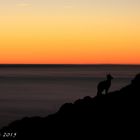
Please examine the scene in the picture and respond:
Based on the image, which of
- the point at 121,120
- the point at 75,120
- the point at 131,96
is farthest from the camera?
the point at 131,96

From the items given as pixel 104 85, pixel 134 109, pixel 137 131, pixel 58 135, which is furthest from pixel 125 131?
pixel 104 85

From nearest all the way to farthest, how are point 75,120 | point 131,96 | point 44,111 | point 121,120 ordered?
1. point 121,120
2. point 75,120
3. point 131,96
4. point 44,111

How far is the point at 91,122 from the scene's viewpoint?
15180 millimetres

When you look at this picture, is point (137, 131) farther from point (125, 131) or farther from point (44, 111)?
point (44, 111)

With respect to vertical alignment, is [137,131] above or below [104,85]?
below

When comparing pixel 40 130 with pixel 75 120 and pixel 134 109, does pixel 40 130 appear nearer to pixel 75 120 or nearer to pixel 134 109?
pixel 75 120

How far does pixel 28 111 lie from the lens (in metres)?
45.7

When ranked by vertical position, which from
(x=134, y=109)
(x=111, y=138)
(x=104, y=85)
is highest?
(x=104, y=85)

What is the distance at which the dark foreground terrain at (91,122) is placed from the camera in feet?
46.6

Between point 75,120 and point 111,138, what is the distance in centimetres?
213

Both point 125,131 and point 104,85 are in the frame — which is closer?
point 125,131

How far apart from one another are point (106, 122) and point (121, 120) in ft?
1.74

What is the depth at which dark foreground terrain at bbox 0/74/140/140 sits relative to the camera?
46.6 feet

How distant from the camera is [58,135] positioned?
14633mm
